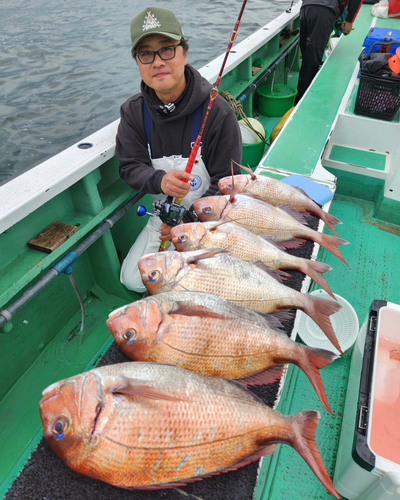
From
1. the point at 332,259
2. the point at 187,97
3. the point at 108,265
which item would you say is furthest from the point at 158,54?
the point at 332,259

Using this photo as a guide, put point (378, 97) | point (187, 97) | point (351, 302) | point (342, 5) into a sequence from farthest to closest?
1. point (342, 5)
2. point (378, 97)
3. point (351, 302)
4. point (187, 97)

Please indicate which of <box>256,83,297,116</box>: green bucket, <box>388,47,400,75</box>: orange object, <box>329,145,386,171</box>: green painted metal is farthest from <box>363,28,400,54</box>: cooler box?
<box>329,145,386,171</box>: green painted metal

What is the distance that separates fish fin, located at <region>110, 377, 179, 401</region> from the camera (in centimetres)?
109

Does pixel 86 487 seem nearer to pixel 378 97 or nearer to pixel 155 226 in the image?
pixel 155 226

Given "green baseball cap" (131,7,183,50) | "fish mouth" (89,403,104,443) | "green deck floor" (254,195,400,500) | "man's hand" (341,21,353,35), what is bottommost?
"green deck floor" (254,195,400,500)

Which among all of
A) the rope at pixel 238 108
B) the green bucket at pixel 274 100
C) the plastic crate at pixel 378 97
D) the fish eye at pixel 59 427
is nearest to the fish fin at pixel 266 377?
the fish eye at pixel 59 427

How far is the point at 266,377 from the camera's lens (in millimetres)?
1419

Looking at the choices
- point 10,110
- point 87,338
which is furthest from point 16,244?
point 10,110

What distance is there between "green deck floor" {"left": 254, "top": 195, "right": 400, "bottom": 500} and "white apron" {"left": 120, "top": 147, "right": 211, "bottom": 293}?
1.39m

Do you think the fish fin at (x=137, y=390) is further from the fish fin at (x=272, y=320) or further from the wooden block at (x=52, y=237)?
the wooden block at (x=52, y=237)

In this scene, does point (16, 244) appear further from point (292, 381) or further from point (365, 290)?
point (365, 290)

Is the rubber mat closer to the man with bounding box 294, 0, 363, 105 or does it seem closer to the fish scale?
the fish scale

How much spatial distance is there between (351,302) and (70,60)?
1122 cm

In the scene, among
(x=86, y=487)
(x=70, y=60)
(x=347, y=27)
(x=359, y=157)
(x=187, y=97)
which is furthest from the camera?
(x=70, y=60)
